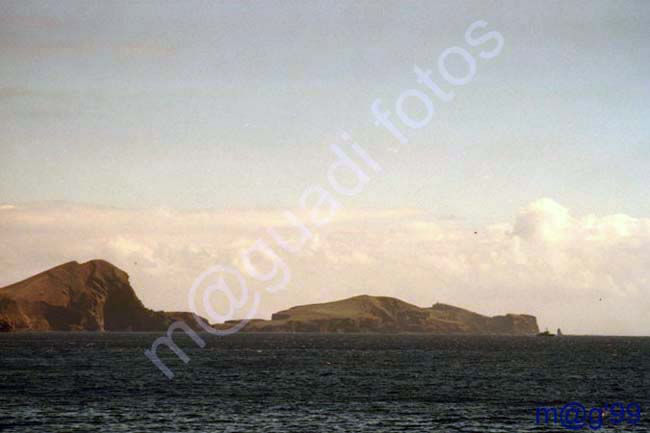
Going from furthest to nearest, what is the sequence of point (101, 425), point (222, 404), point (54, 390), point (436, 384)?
point (436, 384)
point (54, 390)
point (222, 404)
point (101, 425)

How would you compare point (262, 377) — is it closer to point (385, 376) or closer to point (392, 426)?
point (385, 376)

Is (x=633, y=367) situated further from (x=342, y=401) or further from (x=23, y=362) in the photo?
(x=23, y=362)

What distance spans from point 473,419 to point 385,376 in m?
50.2

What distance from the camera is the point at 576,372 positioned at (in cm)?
14400

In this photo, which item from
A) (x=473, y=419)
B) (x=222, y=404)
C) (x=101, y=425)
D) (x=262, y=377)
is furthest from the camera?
(x=262, y=377)

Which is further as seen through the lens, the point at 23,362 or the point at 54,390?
the point at 23,362

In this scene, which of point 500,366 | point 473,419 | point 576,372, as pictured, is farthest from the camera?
point 500,366

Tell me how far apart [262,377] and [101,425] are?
53015mm

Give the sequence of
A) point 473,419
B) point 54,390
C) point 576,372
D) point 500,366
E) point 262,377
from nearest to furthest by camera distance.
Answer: point 473,419, point 54,390, point 262,377, point 576,372, point 500,366

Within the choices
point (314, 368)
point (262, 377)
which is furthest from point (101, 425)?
point (314, 368)

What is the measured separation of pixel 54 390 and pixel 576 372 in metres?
89.1

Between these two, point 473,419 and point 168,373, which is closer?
point 473,419

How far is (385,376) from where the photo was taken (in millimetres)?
127562

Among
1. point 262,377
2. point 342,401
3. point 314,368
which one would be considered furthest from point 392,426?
point 314,368
